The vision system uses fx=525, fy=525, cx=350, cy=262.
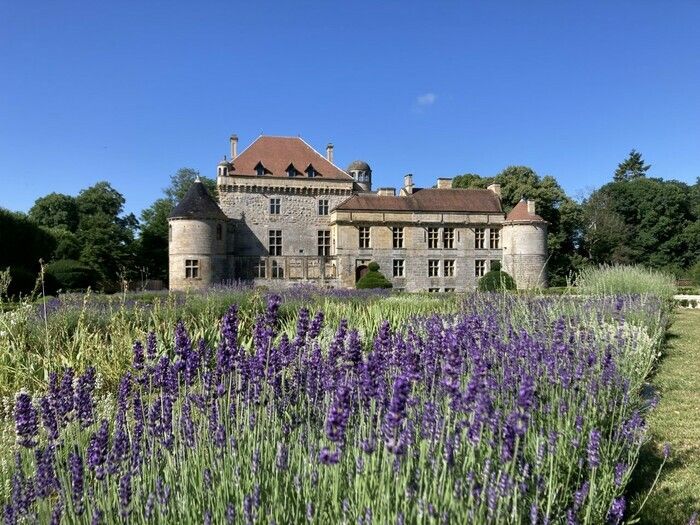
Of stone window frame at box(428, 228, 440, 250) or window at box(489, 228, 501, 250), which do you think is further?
window at box(489, 228, 501, 250)

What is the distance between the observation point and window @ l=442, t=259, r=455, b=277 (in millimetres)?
34969

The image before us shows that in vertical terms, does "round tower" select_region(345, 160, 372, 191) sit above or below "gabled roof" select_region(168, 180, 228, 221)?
above

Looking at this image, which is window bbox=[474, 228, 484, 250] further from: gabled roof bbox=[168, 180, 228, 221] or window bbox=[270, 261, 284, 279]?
gabled roof bbox=[168, 180, 228, 221]

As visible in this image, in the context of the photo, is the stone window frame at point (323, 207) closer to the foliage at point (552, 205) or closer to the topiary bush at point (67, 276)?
the foliage at point (552, 205)

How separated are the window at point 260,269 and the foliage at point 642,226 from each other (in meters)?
26.1

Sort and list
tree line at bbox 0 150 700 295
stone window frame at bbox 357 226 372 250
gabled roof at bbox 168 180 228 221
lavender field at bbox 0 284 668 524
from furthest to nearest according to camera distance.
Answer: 1. tree line at bbox 0 150 700 295
2. stone window frame at bbox 357 226 372 250
3. gabled roof at bbox 168 180 228 221
4. lavender field at bbox 0 284 668 524

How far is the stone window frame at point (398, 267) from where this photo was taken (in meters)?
34.2

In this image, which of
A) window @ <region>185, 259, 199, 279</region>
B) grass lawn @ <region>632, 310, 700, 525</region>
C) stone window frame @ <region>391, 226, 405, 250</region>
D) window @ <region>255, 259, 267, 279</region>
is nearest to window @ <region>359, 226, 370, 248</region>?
stone window frame @ <region>391, 226, 405, 250</region>

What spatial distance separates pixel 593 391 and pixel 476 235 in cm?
3268

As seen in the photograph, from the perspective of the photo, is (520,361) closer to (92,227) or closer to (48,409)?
(48,409)

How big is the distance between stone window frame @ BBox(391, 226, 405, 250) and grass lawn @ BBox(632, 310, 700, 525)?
25470 mm

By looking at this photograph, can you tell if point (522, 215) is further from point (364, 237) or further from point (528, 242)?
point (364, 237)

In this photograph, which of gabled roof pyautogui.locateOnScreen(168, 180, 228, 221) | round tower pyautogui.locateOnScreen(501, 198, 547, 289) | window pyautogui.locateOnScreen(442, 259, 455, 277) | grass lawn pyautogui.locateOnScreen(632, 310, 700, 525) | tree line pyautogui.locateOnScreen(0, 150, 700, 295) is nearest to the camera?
grass lawn pyautogui.locateOnScreen(632, 310, 700, 525)

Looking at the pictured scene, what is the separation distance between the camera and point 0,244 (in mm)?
25094
